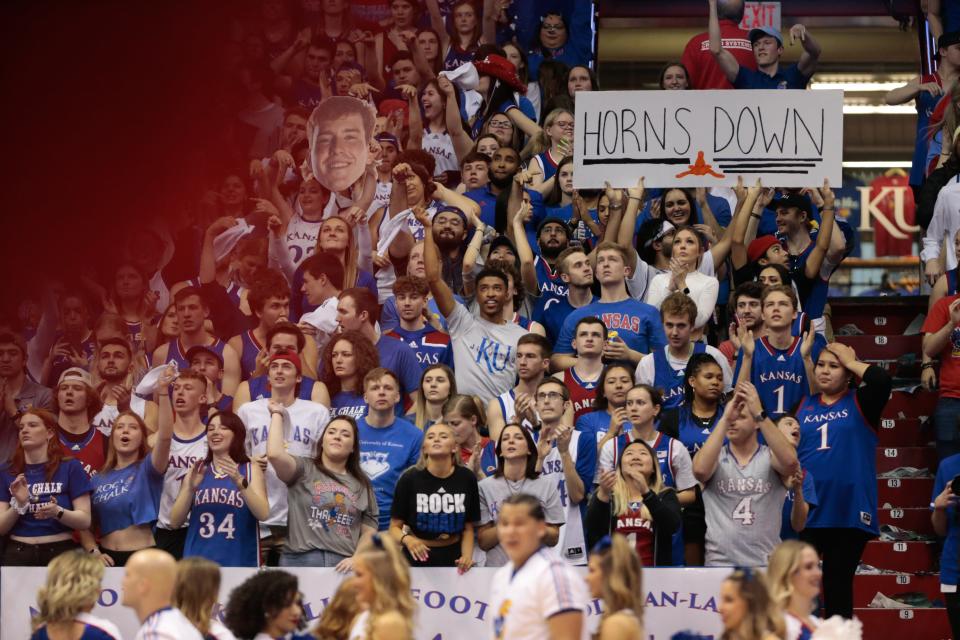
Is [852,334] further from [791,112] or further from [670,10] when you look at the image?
[670,10]

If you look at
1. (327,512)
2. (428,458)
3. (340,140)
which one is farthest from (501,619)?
(340,140)

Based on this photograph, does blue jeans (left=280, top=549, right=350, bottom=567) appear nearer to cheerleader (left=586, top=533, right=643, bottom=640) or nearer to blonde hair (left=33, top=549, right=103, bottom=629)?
blonde hair (left=33, top=549, right=103, bottom=629)

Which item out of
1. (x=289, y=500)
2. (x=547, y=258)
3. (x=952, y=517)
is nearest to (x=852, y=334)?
(x=547, y=258)

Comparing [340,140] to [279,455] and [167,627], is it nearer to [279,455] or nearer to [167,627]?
[279,455]

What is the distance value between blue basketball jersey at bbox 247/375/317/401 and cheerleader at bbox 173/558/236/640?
311cm

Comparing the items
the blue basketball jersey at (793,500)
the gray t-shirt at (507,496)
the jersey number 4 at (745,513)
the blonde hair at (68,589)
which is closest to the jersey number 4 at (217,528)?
the gray t-shirt at (507,496)

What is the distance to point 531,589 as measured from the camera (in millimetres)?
6336

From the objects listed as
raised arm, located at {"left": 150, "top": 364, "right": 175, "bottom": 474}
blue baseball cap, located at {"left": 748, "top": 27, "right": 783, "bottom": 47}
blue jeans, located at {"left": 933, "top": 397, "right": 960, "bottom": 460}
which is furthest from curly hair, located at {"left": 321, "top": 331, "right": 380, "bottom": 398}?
blue baseball cap, located at {"left": 748, "top": 27, "right": 783, "bottom": 47}

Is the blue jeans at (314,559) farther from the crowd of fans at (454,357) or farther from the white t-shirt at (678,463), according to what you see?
the white t-shirt at (678,463)

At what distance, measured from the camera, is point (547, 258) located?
38.2 feet

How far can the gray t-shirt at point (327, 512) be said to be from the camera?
875 cm

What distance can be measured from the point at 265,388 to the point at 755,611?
4.80 metres

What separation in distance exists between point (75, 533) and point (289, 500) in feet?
4.88

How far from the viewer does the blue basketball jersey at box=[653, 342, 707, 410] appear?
9750mm
